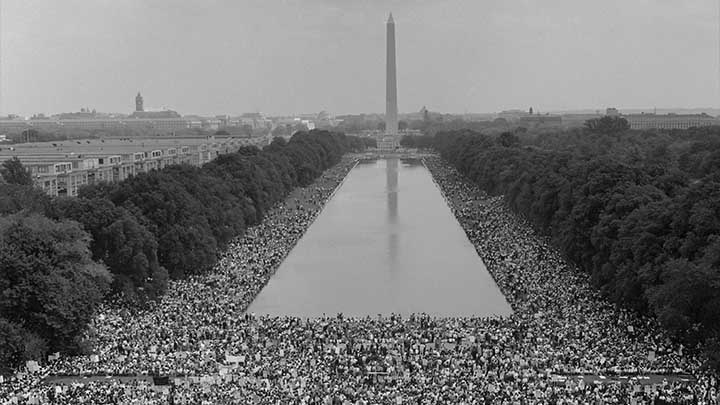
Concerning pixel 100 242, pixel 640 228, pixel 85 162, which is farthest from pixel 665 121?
pixel 100 242

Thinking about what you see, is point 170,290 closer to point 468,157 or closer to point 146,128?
point 468,157

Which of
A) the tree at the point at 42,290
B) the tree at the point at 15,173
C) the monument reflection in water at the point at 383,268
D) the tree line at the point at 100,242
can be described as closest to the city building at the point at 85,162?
the tree at the point at 15,173

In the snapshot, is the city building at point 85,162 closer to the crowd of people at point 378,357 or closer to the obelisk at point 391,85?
the crowd of people at point 378,357

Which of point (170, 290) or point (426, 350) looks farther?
point (170, 290)

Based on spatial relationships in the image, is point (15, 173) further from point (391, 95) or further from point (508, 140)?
point (391, 95)

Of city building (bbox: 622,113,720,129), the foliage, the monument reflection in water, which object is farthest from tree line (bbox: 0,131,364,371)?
city building (bbox: 622,113,720,129)

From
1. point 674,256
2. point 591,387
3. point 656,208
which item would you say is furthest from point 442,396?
point 656,208
